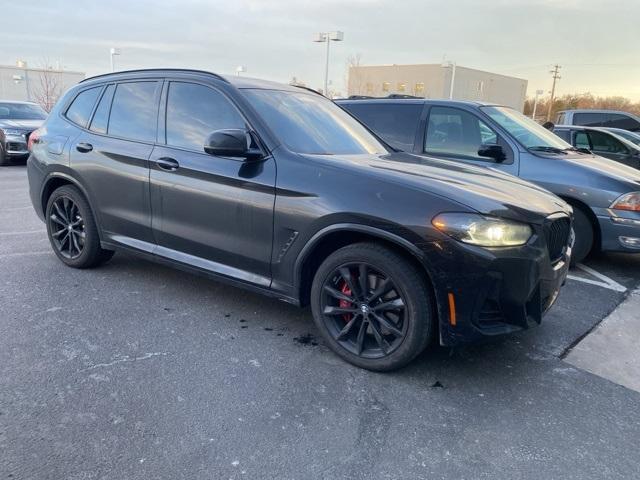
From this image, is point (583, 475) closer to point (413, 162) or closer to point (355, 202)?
point (355, 202)

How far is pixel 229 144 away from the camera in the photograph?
332 cm

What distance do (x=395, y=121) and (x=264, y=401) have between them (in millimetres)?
4350

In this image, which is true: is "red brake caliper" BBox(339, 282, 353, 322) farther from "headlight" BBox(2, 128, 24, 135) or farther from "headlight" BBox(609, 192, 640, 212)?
"headlight" BBox(2, 128, 24, 135)

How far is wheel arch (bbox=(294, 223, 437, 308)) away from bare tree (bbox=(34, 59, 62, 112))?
3847 cm

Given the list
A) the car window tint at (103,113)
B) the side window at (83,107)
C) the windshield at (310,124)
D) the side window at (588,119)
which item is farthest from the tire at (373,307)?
the side window at (588,119)

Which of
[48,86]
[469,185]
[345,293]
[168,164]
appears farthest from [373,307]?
[48,86]

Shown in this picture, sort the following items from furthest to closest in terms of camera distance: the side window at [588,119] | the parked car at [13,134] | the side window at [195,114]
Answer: the side window at [588,119] → the parked car at [13,134] → the side window at [195,114]

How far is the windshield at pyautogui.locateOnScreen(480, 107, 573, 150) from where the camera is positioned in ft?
18.7

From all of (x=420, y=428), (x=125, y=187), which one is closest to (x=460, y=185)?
(x=420, y=428)

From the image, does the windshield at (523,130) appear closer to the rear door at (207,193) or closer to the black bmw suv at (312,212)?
the black bmw suv at (312,212)

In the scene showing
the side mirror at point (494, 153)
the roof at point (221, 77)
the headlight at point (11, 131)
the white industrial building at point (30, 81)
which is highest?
the white industrial building at point (30, 81)

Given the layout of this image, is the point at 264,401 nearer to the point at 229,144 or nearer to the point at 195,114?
the point at 229,144

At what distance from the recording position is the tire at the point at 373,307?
9.67 feet

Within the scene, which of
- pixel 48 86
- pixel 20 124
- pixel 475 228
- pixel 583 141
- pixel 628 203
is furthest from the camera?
pixel 48 86
